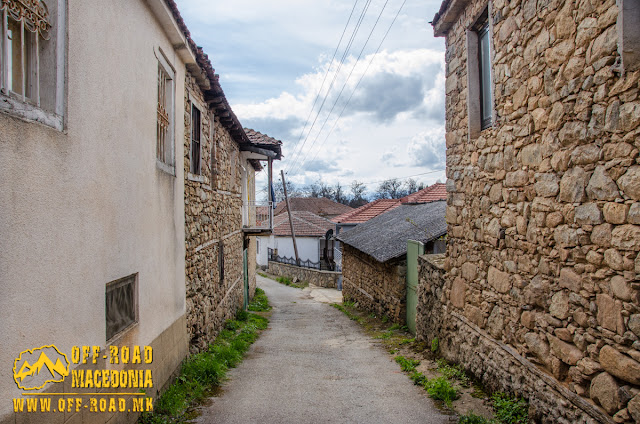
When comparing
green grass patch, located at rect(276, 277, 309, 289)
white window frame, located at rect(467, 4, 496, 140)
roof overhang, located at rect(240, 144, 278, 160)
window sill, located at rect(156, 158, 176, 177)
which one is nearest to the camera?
window sill, located at rect(156, 158, 176, 177)

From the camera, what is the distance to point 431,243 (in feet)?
37.3

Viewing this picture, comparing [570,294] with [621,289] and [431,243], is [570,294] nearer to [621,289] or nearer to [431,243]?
[621,289]

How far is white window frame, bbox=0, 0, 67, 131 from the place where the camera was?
9.69ft

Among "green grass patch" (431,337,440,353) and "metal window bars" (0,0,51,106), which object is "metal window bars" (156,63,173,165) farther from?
"green grass patch" (431,337,440,353)

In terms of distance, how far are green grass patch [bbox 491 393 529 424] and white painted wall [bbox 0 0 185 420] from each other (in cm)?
392

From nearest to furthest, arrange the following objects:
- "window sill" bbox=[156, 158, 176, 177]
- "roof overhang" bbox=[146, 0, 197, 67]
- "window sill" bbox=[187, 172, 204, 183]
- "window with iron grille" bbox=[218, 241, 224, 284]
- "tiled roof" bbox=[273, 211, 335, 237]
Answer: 1. "roof overhang" bbox=[146, 0, 197, 67]
2. "window sill" bbox=[156, 158, 176, 177]
3. "window sill" bbox=[187, 172, 204, 183]
4. "window with iron grille" bbox=[218, 241, 224, 284]
5. "tiled roof" bbox=[273, 211, 335, 237]

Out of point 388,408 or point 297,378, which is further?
point 297,378

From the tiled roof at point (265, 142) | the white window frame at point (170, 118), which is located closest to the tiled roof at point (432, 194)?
the tiled roof at point (265, 142)

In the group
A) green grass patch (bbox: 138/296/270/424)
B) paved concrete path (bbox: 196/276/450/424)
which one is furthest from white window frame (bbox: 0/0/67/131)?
paved concrete path (bbox: 196/276/450/424)

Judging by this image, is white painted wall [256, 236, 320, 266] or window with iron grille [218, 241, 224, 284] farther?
white painted wall [256, 236, 320, 266]

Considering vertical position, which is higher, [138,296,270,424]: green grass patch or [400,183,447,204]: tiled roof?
[400,183,447,204]: tiled roof

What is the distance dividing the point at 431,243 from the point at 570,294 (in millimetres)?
7352

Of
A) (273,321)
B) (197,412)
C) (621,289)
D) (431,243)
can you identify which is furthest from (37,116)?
(273,321)

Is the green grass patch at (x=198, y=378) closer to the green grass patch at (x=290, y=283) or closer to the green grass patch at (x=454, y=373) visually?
the green grass patch at (x=454, y=373)
